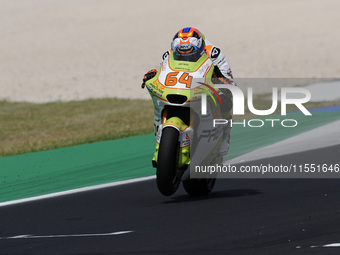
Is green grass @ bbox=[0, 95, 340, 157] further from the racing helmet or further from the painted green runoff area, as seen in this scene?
the racing helmet

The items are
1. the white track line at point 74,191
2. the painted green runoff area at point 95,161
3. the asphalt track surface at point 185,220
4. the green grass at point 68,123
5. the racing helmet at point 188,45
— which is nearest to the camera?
the asphalt track surface at point 185,220

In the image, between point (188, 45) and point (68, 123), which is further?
point (68, 123)

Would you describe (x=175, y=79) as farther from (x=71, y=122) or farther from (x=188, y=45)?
(x=71, y=122)

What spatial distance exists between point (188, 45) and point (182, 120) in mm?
715

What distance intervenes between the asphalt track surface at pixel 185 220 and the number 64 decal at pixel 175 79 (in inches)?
44.4

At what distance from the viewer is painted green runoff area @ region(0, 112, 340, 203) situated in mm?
10977

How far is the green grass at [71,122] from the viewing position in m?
16.1

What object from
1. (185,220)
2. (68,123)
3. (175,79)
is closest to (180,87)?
(175,79)

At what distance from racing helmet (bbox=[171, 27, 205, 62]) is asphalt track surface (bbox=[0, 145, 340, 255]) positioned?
1.38 meters

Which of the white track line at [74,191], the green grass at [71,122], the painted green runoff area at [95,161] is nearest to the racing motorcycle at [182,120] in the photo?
the white track line at [74,191]

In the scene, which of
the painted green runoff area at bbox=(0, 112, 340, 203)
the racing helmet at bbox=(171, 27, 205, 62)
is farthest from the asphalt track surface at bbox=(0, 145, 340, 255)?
the racing helmet at bbox=(171, 27, 205, 62)

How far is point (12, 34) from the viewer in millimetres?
39531

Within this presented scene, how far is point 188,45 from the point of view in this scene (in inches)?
334

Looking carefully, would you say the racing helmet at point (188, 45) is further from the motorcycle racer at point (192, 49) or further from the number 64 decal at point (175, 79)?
the number 64 decal at point (175, 79)
